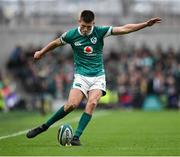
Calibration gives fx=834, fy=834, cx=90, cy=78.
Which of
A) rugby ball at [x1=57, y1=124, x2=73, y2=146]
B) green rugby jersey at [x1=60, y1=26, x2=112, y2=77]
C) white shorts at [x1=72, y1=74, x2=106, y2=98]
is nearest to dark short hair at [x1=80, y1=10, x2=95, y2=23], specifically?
green rugby jersey at [x1=60, y1=26, x2=112, y2=77]

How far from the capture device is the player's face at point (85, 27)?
13.8 metres

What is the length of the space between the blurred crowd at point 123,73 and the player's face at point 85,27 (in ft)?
65.2

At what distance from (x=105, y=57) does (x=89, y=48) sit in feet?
78.4

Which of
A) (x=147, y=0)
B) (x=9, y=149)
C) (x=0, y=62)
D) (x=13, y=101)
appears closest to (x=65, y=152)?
(x=9, y=149)

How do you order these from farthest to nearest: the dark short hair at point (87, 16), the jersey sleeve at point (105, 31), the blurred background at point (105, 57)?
the blurred background at point (105, 57) → the jersey sleeve at point (105, 31) → the dark short hair at point (87, 16)

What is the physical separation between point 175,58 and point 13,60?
23.6 ft

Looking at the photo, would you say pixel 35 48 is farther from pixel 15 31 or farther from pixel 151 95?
pixel 151 95


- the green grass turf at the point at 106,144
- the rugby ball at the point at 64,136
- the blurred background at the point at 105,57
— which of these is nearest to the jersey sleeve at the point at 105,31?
the rugby ball at the point at 64,136

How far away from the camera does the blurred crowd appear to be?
35.3 metres

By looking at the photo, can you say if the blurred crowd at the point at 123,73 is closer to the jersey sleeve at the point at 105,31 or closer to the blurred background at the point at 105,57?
the blurred background at the point at 105,57

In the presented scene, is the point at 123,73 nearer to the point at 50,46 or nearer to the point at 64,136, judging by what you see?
the point at 50,46

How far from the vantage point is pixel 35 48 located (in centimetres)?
3856

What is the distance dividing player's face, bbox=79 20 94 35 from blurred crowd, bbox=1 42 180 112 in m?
19.9

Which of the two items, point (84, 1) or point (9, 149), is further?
point (84, 1)
